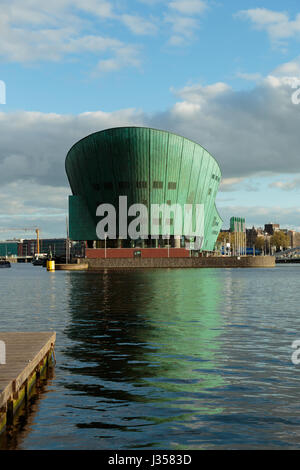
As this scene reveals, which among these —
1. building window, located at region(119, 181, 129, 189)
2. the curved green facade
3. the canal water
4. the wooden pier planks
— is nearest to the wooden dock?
the wooden pier planks

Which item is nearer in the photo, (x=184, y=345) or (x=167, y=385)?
(x=167, y=385)

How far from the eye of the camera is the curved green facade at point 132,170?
127 metres

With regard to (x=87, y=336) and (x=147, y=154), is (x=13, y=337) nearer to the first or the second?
(x=87, y=336)

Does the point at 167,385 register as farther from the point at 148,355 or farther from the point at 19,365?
the point at 148,355

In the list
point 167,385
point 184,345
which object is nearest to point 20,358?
point 167,385

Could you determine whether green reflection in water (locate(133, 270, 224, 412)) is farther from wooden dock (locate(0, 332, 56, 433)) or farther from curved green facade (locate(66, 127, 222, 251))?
curved green facade (locate(66, 127, 222, 251))

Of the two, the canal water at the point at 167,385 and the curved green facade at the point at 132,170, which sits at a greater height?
the curved green facade at the point at 132,170

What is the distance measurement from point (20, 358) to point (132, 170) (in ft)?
381

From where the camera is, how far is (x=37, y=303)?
38250 millimetres

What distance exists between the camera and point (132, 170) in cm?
12769

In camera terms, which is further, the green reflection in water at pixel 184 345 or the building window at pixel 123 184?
the building window at pixel 123 184

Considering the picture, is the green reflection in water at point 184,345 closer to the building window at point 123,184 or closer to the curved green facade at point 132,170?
the curved green facade at point 132,170

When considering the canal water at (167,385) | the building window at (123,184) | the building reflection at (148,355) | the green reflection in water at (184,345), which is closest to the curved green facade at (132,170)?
the building window at (123,184)

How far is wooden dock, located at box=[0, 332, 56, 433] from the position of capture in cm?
988
